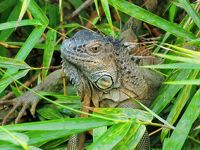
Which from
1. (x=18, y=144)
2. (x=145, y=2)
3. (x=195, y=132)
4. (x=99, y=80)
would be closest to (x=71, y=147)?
(x=99, y=80)

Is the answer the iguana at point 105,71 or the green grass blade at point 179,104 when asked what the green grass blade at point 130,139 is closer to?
the green grass blade at point 179,104

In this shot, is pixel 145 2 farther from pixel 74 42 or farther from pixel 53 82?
pixel 74 42

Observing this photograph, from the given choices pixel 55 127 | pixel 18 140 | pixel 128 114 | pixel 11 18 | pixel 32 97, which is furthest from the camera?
pixel 11 18

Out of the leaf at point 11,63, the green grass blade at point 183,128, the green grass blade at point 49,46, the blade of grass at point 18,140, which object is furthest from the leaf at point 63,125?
the green grass blade at point 49,46

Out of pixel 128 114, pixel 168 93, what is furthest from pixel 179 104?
pixel 128 114

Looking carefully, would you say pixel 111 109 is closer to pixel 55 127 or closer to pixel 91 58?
pixel 55 127

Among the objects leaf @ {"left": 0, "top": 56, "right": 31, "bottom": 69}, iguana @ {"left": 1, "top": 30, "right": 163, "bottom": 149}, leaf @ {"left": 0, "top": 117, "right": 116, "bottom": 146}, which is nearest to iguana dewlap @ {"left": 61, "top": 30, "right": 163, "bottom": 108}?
iguana @ {"left": 1, "top": 30, "right": 163, "bottom": 149}

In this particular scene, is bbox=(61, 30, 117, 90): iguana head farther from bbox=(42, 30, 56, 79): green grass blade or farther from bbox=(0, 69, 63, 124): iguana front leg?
bbox=(0, 69, 63, 124): iguana front leg

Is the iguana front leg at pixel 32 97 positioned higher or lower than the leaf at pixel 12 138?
lower
